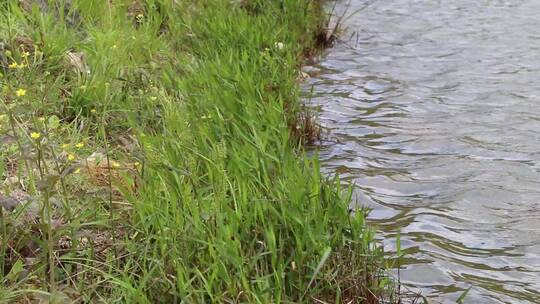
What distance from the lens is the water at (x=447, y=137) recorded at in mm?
2955

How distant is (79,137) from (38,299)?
50.5 inches

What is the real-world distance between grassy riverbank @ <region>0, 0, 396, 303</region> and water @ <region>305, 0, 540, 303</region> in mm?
321

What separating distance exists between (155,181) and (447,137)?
6.62 feet

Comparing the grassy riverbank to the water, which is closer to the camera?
the grassy riverbank

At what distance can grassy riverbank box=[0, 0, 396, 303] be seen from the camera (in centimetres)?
235

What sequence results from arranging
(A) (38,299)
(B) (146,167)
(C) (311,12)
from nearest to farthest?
(A) (38,299)
(B) (146,167)
(C) (311,12)

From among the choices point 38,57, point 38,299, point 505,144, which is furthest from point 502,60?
point 38,299

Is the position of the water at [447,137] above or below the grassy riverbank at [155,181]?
below

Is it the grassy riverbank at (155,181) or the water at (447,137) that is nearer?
the grassy riverbank at (155,181)

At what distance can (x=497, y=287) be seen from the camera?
275cm

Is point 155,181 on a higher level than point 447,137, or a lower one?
higher

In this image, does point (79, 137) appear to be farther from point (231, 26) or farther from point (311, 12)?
point (311, 12)

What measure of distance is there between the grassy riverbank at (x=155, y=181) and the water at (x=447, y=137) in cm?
32

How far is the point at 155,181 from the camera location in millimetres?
2846
